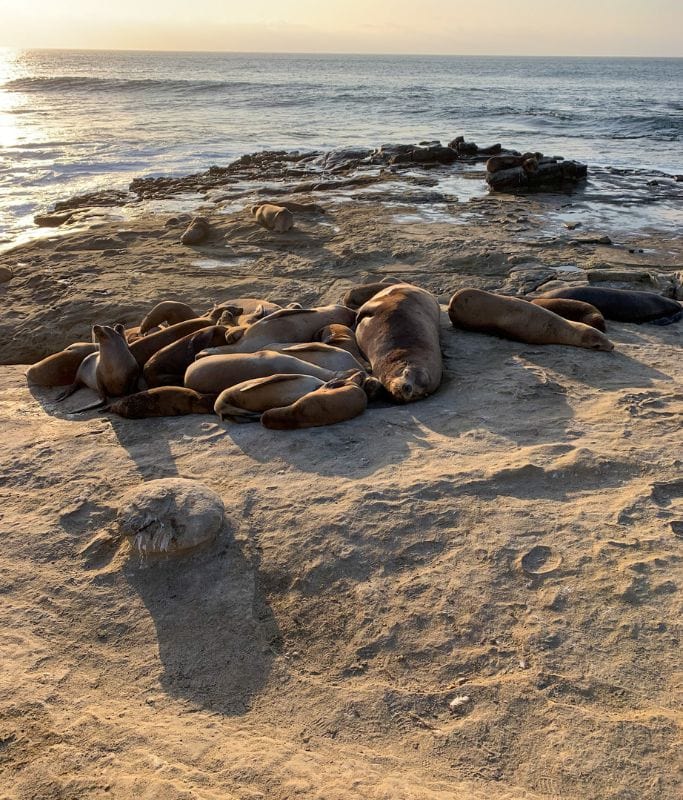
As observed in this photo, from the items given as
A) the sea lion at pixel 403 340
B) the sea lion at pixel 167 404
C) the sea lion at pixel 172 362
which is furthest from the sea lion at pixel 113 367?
the sea lion at pixel 403 340

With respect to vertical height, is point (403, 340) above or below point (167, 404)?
above

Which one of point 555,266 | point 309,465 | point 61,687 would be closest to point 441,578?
point 309,465

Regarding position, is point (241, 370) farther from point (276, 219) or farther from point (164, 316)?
point (276, 219)

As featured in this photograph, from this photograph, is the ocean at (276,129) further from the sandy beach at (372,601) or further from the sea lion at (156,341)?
the sandy beach at (372,601)

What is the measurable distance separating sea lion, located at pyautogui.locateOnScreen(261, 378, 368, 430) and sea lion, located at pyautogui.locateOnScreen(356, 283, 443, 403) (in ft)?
1.68

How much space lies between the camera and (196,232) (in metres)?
10.1

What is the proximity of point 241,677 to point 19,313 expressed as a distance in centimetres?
664

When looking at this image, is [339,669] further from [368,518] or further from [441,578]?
[368,518]

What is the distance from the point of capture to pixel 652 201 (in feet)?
41.1

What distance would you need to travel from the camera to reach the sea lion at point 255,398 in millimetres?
4832

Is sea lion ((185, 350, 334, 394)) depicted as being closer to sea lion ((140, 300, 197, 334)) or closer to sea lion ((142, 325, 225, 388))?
sea lion ((142, 325, 225, 388))

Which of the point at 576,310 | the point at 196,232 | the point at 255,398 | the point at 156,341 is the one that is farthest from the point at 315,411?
the point at 196,232

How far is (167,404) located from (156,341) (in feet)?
3.73

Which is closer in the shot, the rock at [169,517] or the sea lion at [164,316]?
the rock at [169,517]
